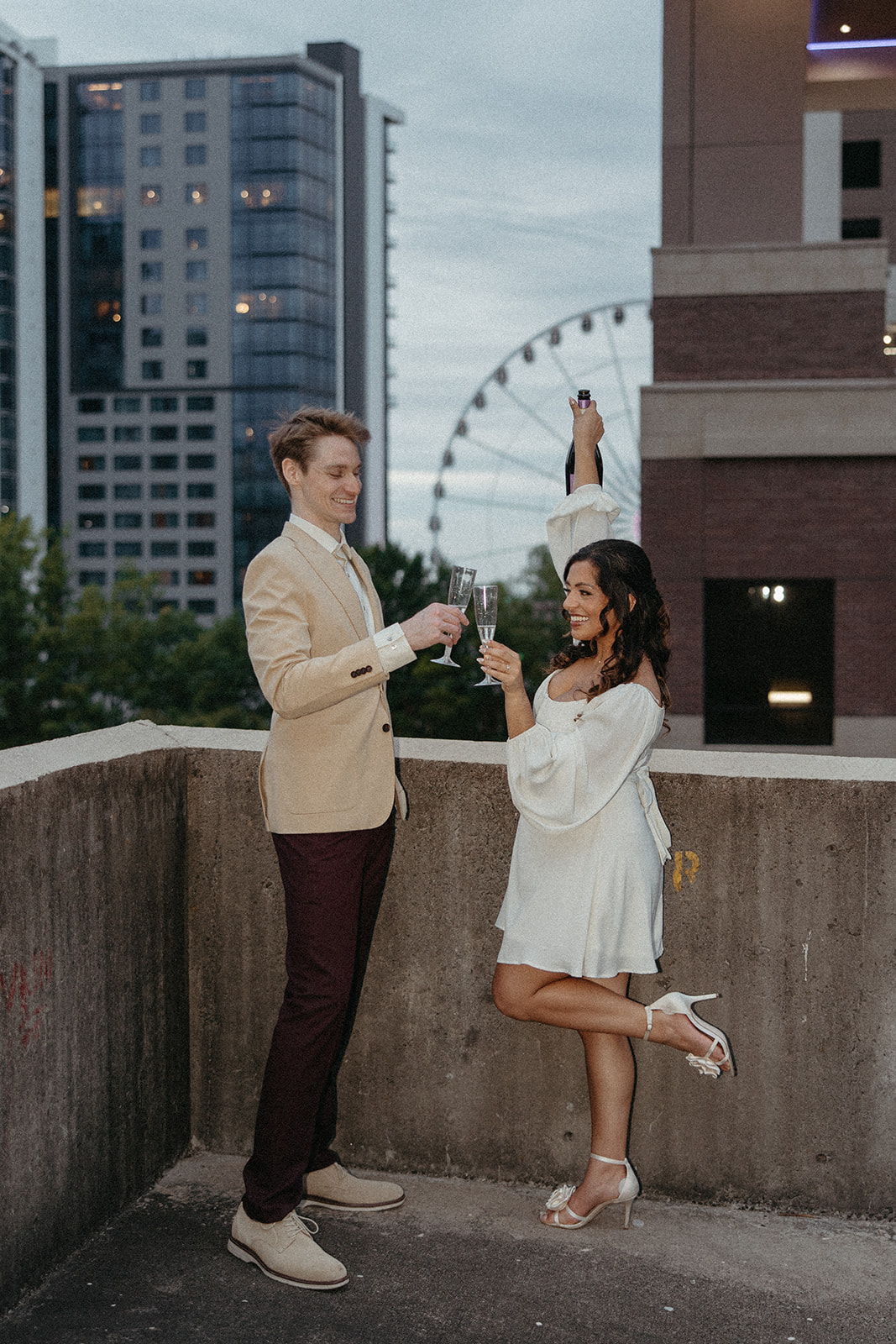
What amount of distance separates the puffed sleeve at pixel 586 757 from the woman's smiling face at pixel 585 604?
0.20 metres

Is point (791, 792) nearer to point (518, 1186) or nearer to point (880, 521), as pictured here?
point (518, 1186)

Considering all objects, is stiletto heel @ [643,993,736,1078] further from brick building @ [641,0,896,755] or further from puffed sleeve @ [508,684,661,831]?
brick building @ [641,0,896,755]

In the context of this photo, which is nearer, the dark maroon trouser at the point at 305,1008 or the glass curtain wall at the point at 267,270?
the dark maroon trouser at the point at 305,1008

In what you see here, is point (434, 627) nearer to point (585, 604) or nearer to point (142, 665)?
point (585, 604)

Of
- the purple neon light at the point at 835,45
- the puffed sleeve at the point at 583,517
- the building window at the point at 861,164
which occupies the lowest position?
the puffed sleeve at the point at 583,517

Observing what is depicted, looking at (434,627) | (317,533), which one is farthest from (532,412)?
(434,627)

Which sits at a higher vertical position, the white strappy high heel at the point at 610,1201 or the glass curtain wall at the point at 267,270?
the glass curtain wall at the point at 267,270

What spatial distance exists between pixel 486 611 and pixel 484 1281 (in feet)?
5.88

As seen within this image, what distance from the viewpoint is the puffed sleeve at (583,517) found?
13.3 feet

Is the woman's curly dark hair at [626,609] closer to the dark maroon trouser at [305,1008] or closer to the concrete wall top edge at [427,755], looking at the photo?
the concrete wall top edge at [427,755]

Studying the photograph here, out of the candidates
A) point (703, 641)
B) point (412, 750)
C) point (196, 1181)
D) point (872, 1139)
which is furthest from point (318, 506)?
point (703, 641)

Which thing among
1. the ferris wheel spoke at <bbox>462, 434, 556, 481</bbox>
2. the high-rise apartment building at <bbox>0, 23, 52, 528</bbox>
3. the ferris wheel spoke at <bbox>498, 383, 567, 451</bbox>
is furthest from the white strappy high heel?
the high-rise apartment building at <bbox>0, 23, 52, 528</bbox>

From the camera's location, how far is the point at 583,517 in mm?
4062

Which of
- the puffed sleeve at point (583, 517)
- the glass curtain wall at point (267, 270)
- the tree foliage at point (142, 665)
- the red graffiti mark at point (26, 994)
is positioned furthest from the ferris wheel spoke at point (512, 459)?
the glass curtain wall at point (267, 270)
